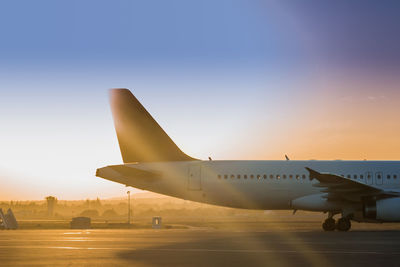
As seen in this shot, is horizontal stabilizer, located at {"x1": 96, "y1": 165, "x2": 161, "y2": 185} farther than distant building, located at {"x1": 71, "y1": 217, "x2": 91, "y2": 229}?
No

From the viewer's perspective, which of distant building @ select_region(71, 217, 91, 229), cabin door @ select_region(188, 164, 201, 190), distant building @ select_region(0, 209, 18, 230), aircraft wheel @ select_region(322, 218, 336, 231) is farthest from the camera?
distant building @ select_region(71, 217, 91, 229)

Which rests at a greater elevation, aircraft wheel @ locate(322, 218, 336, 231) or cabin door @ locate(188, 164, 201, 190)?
cabin door @ locate(188, 164, 201, 190)

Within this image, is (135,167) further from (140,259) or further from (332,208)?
(140,259)

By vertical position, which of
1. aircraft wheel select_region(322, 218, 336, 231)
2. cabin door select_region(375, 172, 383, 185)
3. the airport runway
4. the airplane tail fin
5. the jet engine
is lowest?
the airport runway

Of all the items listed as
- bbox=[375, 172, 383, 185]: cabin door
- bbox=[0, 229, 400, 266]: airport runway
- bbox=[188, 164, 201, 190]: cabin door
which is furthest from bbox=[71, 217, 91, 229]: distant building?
bbox=[375, 172, 383, 185]: cabin door

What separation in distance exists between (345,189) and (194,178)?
746 centimetres

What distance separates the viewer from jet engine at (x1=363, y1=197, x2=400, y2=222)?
81.0 ft

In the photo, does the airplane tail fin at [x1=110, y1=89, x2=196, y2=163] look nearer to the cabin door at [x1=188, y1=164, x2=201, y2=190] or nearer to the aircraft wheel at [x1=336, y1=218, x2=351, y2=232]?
the cabin door at [x1=188, y1=164, x2=201, y2=190]

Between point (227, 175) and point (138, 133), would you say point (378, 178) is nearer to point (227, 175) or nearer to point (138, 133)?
point (227, 175)

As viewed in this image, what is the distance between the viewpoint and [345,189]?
25.6 meters

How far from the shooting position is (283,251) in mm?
14742

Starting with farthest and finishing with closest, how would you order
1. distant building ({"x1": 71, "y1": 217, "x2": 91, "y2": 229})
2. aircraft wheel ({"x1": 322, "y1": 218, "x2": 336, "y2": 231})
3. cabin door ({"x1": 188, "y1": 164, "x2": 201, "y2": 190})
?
distant building ({"x1": 71, "y1": 217, "x2": 91, "y2": 229}) → cabin door ({"x1": 188, "y1": 164, "x2": 201, "y2": 190}) → aircraft wheel ({"x1": 322, "y1": 218, "x2": 336, "y2": 231})

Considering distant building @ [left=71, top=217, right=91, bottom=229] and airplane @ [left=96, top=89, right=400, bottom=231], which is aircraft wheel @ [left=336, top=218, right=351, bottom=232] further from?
distant building @ [left=71, top=217, right=91, bottom=229]

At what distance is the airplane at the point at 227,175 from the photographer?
27391 millimetres
